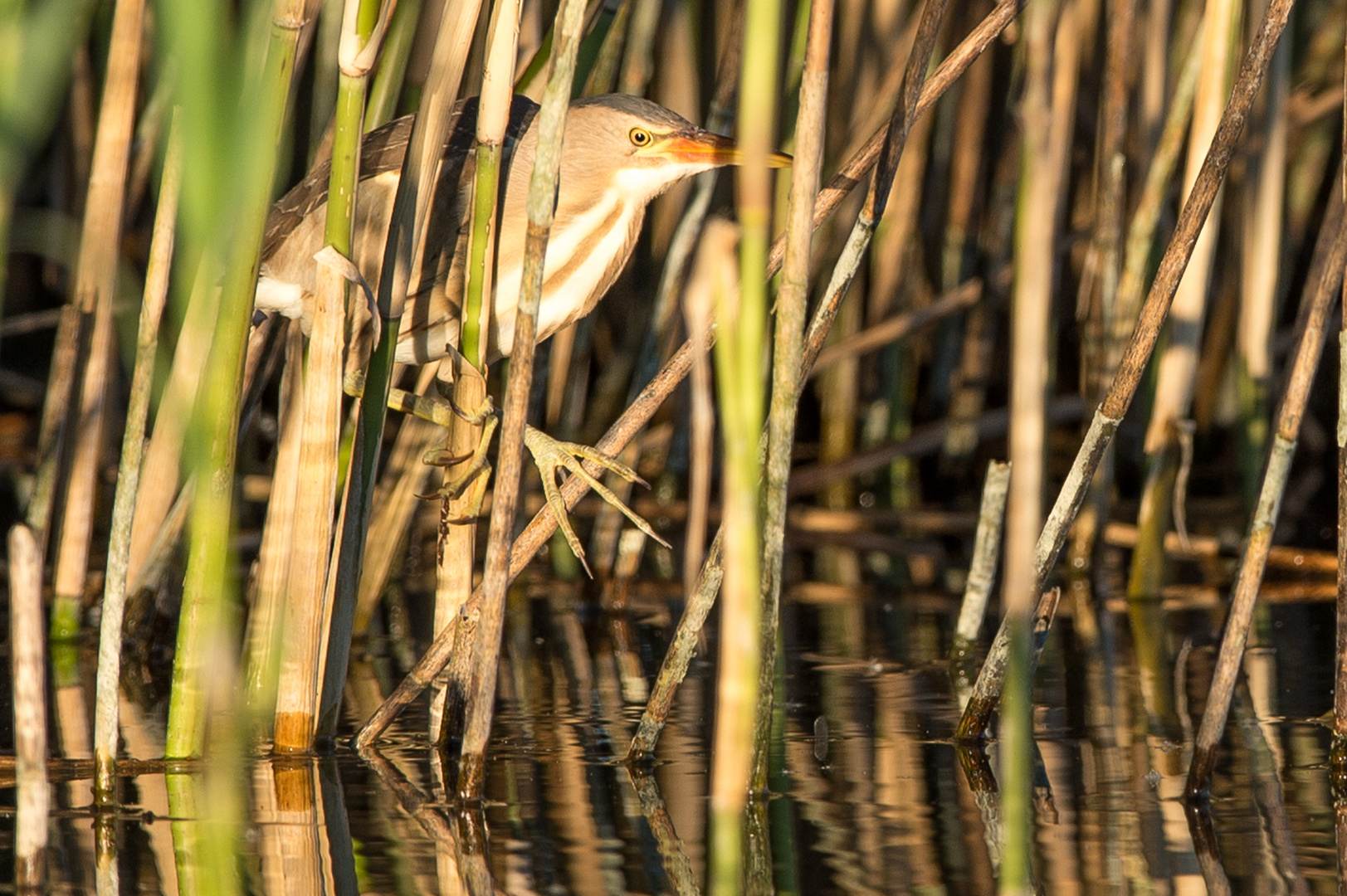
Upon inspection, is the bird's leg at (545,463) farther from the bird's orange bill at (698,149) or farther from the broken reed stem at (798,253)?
the bird's orange bill at (698,149)

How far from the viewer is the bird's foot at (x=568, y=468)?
6.72 feet

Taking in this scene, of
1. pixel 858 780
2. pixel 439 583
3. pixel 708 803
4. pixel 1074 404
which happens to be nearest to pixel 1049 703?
pixel 858 780

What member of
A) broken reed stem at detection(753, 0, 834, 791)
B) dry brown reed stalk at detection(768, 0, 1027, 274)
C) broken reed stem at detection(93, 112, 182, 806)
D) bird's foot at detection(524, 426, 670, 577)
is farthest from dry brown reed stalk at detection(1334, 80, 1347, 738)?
broken reed stem at detection(93, 112, 182, 806)

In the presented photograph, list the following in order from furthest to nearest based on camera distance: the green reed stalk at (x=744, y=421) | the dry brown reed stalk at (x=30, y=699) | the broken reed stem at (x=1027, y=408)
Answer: the dry brown reed stalk at (x=30, y=699) → the green reed stalk at (x=744, y=421) → the broken reed stem at (x=1027, y=408)

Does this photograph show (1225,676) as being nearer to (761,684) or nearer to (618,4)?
(761,684)

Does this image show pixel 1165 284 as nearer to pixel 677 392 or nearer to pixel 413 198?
pixel 413 198

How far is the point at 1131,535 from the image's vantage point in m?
3.52

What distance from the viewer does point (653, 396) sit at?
2057 mm

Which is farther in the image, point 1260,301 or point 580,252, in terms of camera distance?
point 1260,301

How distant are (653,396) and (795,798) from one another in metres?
0.52

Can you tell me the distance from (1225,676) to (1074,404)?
234 centimetres

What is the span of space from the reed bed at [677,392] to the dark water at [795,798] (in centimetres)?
2

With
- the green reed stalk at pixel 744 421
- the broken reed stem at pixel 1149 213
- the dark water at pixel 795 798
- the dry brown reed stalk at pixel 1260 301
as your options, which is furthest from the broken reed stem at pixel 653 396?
the dry brown reed stalk at pixel 1260 301

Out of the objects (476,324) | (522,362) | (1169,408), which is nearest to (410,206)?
(476,324)
